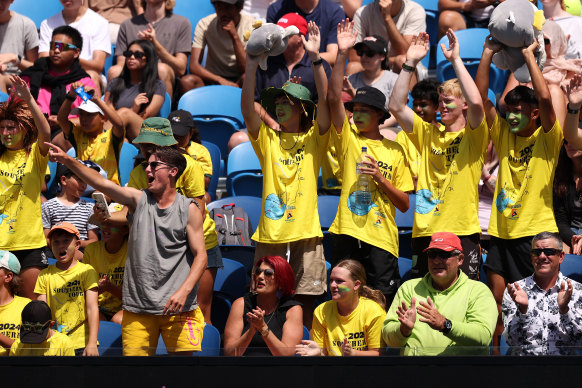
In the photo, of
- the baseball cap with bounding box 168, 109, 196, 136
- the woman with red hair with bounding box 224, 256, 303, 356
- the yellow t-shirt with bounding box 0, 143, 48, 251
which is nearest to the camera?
the woman with red hair with bounding box 224, 256, 303, 356

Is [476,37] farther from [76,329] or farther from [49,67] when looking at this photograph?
[76,329]

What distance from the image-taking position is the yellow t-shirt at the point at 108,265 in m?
5.79

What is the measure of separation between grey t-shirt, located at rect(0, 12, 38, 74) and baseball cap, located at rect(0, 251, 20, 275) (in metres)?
3.57

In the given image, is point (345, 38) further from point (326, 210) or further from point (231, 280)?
point (231, 280)

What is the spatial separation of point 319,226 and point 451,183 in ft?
2.68

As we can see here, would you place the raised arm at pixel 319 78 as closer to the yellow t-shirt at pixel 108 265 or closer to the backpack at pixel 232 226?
the backpack at pixel 232 226

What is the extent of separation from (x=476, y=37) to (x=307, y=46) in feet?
10.8

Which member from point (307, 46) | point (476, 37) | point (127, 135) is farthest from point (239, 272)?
point (476, 37)

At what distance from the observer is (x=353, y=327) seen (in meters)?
4.97

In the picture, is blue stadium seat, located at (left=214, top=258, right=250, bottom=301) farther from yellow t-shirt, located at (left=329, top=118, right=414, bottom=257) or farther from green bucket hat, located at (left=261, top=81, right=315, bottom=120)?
green bucket hat, located at (left=261, top=81, right=315, bottom=120)

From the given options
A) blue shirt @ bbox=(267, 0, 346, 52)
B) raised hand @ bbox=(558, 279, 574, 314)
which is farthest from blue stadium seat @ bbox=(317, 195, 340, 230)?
blue shirt @ bbox=(267, 0, 346, 52)

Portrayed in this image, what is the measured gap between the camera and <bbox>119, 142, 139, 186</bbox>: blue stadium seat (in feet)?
23.7

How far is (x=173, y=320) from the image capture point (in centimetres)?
502

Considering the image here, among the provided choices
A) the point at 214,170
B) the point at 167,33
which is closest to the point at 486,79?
the point at 214,170
